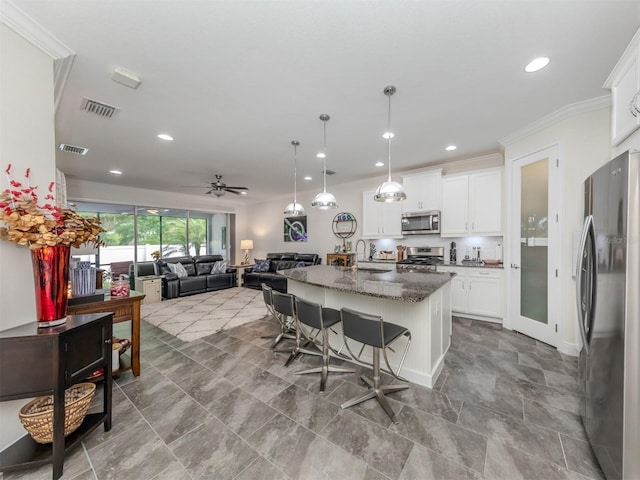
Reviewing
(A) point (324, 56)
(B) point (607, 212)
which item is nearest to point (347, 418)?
(B) point (607, 212)

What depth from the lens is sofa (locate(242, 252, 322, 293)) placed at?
6.47 metres

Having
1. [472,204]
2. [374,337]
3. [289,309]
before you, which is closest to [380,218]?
[472,204]

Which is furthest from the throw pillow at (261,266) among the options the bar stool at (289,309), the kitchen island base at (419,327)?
the kitchen island base at (419,327)

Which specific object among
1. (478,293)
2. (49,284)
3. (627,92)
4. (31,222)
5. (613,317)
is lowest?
(478,293)

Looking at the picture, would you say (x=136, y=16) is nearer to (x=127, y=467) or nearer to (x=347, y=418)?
(x=127, y=467)

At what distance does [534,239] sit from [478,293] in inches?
46.2

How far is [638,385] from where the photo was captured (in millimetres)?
1128

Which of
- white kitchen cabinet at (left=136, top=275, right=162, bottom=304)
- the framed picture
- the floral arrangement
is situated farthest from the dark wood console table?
the framed picture

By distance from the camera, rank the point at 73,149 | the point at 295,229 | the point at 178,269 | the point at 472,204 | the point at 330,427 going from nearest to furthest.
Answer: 1. the point at 330,427
2. the point at 73,149
3. the point at 472,204
4. the point at 178,269
5. the point at 295,229

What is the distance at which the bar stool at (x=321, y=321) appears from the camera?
91.1 inches

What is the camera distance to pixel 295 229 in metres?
7.78

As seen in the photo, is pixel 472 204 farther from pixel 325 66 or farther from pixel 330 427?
pixel 330 427

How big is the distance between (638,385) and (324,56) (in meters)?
2.71

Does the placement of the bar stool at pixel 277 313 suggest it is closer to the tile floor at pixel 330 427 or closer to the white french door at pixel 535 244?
the tile floor at pixel 330 427
